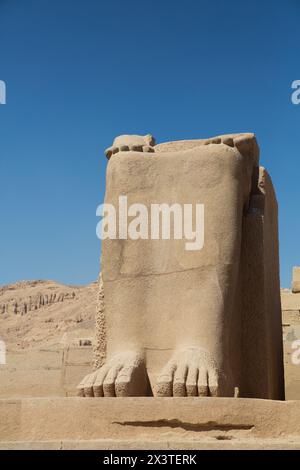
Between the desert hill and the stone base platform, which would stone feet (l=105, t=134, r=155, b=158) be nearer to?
the stone base platform

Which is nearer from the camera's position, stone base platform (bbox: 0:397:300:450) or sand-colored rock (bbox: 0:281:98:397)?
stone base platform (bbox: 0:397:300:450)

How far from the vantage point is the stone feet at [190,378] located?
3354mm

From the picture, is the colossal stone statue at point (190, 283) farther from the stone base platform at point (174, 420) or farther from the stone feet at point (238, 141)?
the stone base platform at point (174, 420)

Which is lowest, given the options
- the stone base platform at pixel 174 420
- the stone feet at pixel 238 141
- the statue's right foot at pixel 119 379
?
the stone base platform at pixel 174 420

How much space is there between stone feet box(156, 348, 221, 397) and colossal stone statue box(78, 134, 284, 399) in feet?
0.03

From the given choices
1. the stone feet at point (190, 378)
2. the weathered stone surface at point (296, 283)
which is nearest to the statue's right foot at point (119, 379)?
the stone feet at point (190, 378)

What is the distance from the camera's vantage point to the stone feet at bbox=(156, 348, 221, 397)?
3354 millimetres

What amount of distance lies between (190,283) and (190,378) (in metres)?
0.68

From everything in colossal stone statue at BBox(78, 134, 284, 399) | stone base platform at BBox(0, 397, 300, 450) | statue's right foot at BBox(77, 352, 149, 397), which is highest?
colossal stone statue at BBox(78, 134, 284, 399)

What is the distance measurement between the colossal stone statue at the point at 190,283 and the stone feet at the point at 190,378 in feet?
0.03

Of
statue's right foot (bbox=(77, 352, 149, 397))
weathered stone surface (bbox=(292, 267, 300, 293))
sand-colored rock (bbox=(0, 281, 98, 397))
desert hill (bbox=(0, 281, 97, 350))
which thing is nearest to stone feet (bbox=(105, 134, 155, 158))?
statue's right foot (bbox=(77, 352, 149, 397))

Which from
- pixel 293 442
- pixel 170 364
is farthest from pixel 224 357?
pixel 293 442

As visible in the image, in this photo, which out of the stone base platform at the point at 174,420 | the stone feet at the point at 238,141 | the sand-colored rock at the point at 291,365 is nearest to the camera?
the stone base platform at the point at 174,420

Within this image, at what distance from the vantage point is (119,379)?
3484 millimetres
